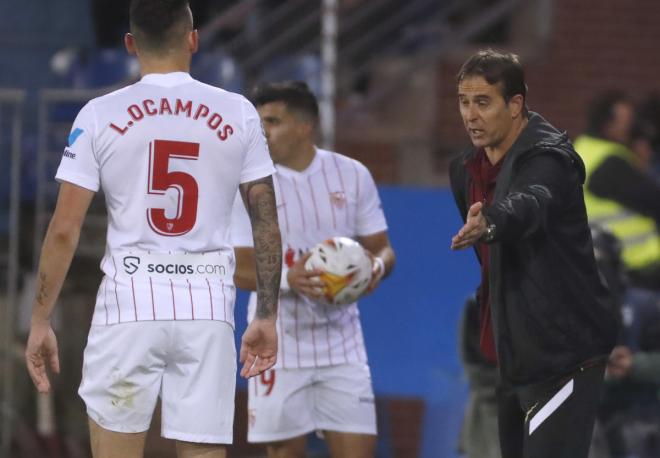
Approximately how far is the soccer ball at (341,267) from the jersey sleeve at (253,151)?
3.97ft

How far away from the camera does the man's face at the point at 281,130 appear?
6.79 meters

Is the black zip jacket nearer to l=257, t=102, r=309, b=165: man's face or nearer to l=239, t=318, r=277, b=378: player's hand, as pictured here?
l=239, t=318, r=277, b=378: player's hand

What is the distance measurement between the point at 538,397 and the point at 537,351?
0.57 ft

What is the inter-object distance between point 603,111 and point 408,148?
2.43 m

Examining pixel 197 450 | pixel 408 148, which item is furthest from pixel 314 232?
pixel 408 148

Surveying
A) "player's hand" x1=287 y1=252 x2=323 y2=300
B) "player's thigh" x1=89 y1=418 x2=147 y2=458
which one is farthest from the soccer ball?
"player's thigh" x1=89 y1=418 x2=147 y2=458

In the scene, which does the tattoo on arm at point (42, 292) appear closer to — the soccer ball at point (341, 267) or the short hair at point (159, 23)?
the short hair at point (159, 23)

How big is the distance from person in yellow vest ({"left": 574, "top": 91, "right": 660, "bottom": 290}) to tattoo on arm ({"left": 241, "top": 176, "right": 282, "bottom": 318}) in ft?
14.3

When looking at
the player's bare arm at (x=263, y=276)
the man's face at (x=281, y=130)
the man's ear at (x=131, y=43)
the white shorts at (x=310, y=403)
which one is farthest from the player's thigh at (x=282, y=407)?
the man's ear at (x=131, y=43)

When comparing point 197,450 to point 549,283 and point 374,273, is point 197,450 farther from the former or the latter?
point 374,273

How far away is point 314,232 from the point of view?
6.80 metres

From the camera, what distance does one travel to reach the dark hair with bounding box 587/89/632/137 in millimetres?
9375

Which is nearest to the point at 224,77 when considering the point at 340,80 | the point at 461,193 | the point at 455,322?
the point at 340,80

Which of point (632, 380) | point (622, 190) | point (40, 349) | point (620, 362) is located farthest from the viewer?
point (622, 190)
